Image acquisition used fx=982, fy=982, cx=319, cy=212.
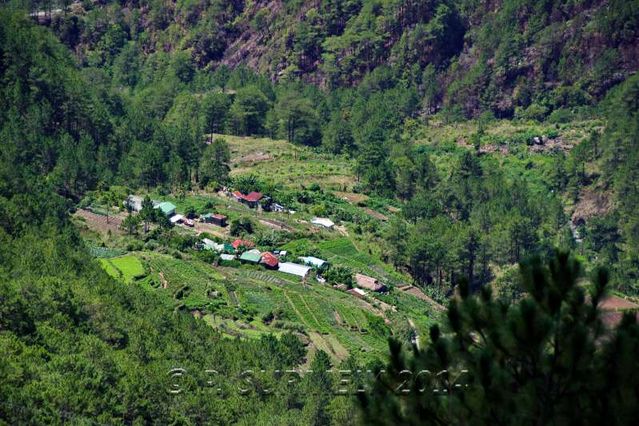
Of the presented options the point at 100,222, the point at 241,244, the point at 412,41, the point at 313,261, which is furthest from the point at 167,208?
the point at 412,41

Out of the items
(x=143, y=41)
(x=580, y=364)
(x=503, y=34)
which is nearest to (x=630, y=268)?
(x=503, y=34)

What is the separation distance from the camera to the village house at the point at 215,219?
60.3m

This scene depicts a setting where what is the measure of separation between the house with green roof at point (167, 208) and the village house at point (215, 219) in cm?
205

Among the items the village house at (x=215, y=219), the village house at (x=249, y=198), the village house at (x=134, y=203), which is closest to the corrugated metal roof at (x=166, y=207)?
the village house at (x=134, y=203)

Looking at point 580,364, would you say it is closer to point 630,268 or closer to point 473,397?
point 473,397

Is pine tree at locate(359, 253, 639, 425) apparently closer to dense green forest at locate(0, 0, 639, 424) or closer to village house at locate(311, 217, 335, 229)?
dense green forest at locate(0, 0, 639, 424)

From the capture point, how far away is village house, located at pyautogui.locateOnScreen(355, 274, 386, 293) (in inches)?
2069

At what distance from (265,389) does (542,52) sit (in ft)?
224

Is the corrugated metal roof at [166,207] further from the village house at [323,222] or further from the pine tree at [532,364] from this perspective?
the pine tree at [532,364]

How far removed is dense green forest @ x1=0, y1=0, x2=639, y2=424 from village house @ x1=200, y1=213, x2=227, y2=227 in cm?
644

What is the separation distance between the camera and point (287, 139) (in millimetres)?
87938

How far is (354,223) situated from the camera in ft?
210

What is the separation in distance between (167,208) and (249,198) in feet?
21.4

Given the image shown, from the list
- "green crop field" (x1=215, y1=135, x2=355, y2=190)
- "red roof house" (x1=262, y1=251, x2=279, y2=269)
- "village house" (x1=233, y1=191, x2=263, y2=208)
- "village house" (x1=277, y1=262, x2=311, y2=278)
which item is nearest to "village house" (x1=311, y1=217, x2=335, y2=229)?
"village house" (x1=233, y1=191, x2=263, y2=208)
